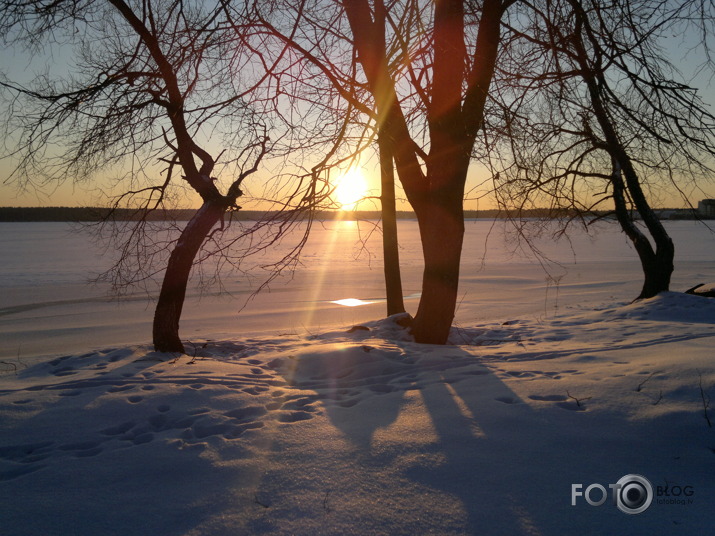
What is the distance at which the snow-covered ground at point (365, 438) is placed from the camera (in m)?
2.63

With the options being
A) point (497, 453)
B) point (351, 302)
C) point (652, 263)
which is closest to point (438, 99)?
point (497, 453)

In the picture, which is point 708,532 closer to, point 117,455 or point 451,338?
point 117,455

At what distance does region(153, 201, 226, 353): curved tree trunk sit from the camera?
6.87 m

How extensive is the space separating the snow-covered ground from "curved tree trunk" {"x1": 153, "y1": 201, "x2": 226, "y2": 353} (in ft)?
1.32

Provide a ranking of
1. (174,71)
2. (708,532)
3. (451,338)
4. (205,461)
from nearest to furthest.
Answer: (708,532) → (205,461) → (174,71) → (451,338)

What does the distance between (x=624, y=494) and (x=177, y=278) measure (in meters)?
5.81

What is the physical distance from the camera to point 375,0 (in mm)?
6523

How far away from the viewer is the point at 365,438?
3.44 metres

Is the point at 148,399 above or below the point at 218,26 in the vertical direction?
below

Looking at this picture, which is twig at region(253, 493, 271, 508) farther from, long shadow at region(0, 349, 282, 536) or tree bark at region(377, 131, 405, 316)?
tree bark at region(377, 131, 405, 316)

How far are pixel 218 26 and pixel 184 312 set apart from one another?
994 cm

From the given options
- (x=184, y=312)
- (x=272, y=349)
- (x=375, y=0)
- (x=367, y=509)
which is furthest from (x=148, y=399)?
(x=184, y=312)

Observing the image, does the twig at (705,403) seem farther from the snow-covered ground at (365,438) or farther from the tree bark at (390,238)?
the tree bark at (390,238)

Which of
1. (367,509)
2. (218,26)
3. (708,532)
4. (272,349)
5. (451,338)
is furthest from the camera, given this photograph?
(451,338)
